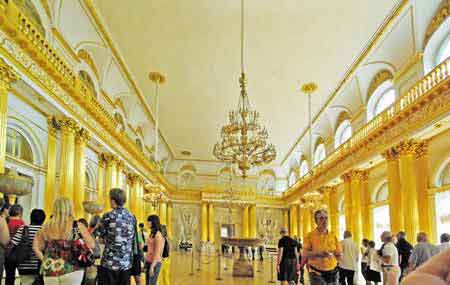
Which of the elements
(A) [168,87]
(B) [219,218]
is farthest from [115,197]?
(B) [219,218]

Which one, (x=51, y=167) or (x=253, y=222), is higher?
(x=51, y=167)

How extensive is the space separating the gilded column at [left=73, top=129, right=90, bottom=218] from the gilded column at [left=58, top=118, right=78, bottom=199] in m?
0.43

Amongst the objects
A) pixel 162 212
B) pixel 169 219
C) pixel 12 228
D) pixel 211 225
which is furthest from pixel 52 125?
pixel 211 225

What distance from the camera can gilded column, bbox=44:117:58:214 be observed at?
1128cm

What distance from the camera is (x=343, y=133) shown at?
66.5 feet

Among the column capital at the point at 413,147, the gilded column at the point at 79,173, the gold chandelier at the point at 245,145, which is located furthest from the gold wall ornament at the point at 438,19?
the gilded column at the point at 79,173

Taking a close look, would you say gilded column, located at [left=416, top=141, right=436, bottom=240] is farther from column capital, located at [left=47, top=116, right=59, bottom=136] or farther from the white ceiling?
column capital, located at [left=47, top=116, right=59, bottom=136]

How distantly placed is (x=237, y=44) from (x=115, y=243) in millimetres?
10265

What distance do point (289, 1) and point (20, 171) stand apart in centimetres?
799

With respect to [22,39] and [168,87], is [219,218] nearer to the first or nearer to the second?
[168,87]

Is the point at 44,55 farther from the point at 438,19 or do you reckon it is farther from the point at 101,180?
the point at 438,19

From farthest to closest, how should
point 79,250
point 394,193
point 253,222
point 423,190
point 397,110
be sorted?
point 253,222 → point 394,193 → point 423,190 → point 397,110 → point 79,250

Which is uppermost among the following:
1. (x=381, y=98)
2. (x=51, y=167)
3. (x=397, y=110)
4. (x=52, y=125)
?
(x=381, y=98)

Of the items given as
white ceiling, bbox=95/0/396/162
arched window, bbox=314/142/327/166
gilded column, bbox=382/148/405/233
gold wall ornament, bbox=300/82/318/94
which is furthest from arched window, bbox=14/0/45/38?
arched window, bbox=314/142/327/166
